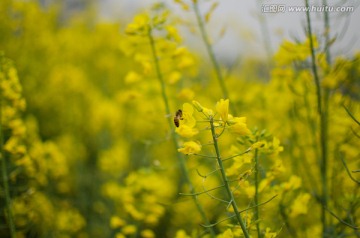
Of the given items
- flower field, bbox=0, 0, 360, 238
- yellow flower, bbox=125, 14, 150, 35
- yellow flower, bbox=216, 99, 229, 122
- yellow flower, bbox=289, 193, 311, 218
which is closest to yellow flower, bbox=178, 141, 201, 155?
flower field, bbox=0, 0, 360, 238

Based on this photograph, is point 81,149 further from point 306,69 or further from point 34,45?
point 306,69

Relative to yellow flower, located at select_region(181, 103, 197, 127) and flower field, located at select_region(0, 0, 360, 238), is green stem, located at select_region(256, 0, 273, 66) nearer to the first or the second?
flower field, located at select_region(0, 0, 360, 238)

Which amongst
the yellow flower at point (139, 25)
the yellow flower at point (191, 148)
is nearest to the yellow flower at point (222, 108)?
the yellow flower at point (191, 148)

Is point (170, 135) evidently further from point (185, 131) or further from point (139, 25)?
point (185, 131)

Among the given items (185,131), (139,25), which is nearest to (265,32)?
(139,25)

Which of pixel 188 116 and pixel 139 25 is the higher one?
pixel 139 25

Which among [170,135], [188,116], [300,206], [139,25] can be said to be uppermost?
[139,25]

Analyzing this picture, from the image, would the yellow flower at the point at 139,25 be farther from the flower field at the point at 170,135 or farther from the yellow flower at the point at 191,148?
the yellow flower at the point at 191,148

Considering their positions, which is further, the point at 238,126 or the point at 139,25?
the point at 139,25
